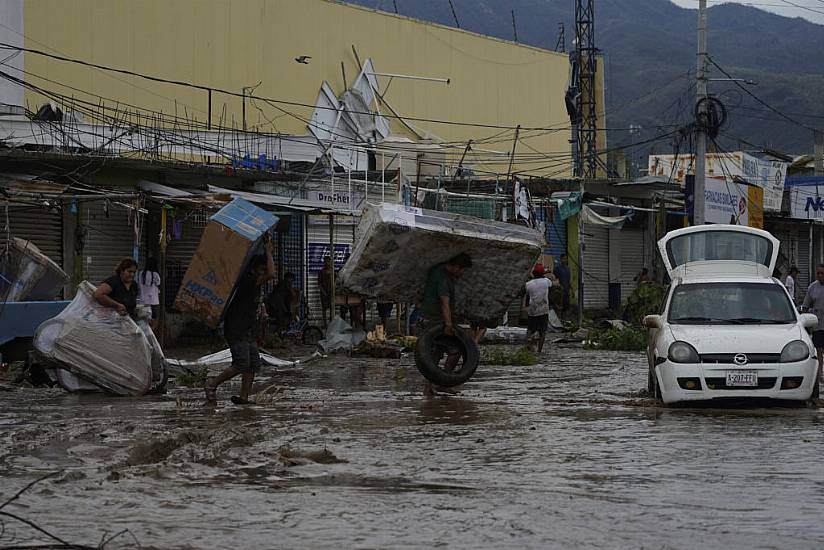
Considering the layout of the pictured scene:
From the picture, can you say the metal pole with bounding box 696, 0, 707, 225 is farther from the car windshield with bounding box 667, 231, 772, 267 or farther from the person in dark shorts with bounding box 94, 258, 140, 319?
the person in dark shorts with bounding box 94, 258, 140, 319

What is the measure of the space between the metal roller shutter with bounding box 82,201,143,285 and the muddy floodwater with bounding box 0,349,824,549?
10799 mm

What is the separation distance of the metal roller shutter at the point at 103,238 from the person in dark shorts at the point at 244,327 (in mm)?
11425

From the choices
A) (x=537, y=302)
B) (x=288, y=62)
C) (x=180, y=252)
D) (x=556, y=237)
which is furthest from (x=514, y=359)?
(x=288, y=62)

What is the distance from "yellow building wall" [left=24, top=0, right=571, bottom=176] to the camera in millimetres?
34594

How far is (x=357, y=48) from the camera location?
4297cm

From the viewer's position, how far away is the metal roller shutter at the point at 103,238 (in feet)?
80.7

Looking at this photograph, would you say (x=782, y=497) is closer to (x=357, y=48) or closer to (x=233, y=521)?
(x=233, y=521)

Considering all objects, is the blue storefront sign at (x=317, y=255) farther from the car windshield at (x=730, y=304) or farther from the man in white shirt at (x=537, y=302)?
the car windshield at (x=730, y=304)

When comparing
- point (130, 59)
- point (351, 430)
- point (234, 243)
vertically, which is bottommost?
point (351, 430)

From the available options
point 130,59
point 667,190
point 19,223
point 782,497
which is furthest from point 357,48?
point 782,497

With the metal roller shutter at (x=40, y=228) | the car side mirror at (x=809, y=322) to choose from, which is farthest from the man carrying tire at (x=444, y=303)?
the metal roller shutter at (x=40, y=228)

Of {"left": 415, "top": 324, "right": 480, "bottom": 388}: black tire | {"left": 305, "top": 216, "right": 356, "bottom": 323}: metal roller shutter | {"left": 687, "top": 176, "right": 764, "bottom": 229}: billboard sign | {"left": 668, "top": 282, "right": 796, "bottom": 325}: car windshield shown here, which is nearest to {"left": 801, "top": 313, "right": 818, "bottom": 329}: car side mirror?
{"left": 668, "top": 282, "right": 796, "bottom": 325}: car windshield

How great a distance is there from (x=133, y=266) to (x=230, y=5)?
25.5 metres

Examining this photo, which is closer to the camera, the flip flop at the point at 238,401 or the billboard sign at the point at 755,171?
the flip flop at the point at 238,401
